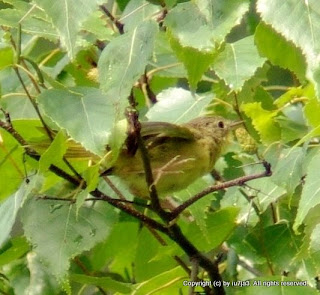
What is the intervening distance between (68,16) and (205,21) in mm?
248

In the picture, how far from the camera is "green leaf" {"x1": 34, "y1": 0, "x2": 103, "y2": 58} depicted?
1251 mm

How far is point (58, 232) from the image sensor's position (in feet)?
5.83

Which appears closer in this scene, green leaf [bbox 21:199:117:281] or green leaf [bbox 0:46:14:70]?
green leaf [bbox 0:46:14:70]

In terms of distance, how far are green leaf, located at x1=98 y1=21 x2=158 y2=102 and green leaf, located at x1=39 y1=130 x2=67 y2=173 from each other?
0.17m

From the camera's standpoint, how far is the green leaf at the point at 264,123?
6.70ft

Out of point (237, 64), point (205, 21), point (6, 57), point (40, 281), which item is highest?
point (205, 21)

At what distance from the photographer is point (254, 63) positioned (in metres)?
1.87

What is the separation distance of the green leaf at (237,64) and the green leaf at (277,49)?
6.7 inches

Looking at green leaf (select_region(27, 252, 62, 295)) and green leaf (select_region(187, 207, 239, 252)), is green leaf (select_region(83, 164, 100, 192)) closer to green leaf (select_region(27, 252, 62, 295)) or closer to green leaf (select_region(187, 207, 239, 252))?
green leaf (select_region(187, 207, 239, 252))

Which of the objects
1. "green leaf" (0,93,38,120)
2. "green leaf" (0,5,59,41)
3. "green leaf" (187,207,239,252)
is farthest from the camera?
"green leaf" (0,93,38,120)

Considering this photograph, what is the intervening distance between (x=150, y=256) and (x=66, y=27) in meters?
1.10

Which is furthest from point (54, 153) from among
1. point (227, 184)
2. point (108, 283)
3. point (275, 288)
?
point (275, 288)

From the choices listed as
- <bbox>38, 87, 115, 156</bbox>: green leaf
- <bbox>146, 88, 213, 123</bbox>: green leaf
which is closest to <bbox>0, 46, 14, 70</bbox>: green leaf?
<bbox>38, 87, 115, 156</bbox>: green leaf

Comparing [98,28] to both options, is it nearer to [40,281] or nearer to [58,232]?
[58,232]
